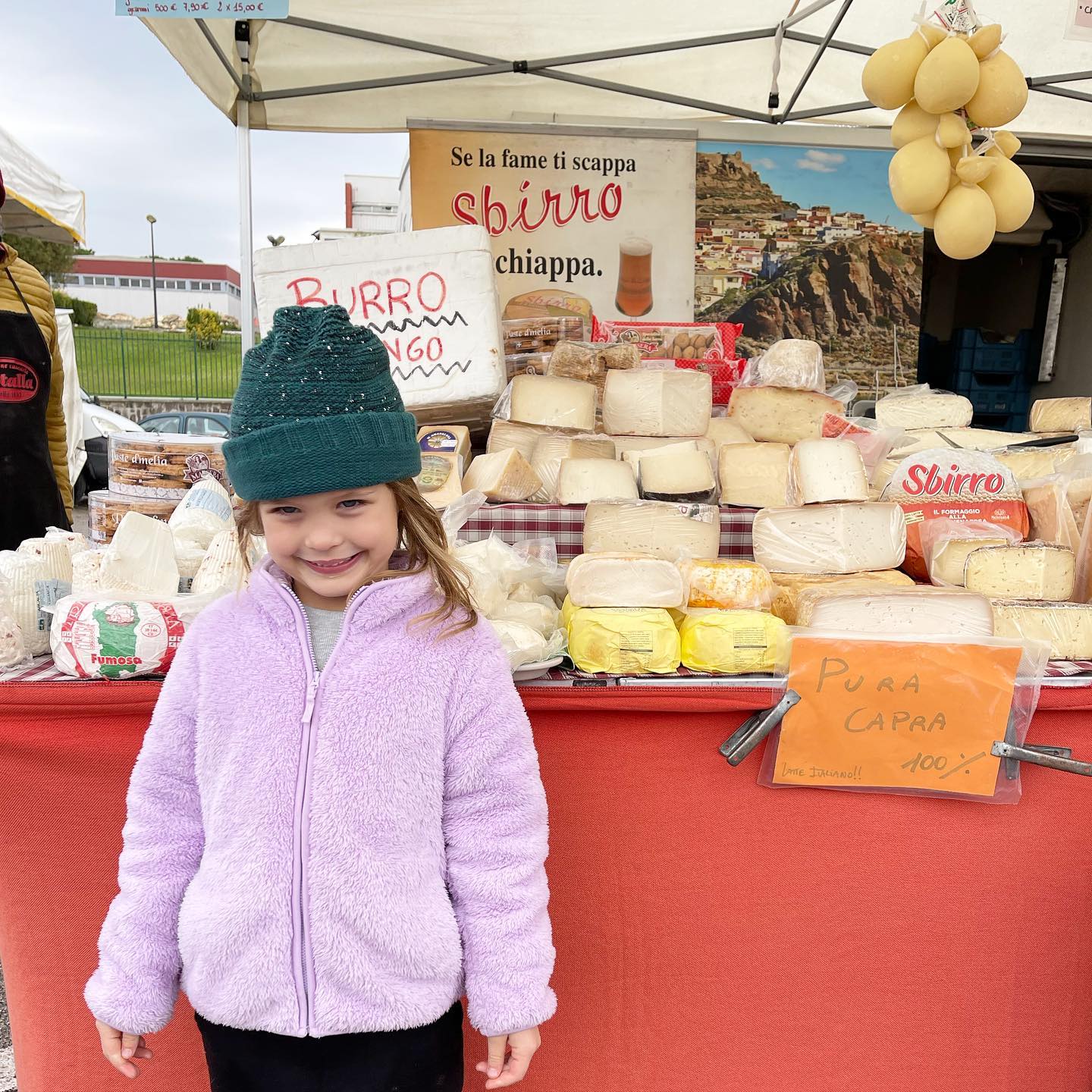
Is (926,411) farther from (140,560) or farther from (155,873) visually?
(155,873)

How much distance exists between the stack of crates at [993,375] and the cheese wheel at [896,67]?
464 centimetres

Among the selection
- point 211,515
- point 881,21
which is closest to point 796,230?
point 881,21

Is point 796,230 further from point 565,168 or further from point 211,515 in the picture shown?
point 211,515

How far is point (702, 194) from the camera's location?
4906mm


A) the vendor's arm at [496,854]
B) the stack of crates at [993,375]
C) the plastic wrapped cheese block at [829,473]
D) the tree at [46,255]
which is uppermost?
the tree at [46,255]

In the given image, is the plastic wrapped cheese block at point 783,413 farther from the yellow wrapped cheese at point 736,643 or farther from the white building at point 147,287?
the white building at point 147,287

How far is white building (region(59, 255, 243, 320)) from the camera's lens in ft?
185

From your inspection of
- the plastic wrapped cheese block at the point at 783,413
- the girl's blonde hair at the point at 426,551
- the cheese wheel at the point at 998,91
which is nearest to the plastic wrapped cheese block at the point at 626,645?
the girl's blonde hair at the point at 426,551

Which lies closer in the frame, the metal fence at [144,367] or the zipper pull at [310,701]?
the zipper pull at [310,701]

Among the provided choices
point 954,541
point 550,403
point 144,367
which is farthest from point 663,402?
point 144,367

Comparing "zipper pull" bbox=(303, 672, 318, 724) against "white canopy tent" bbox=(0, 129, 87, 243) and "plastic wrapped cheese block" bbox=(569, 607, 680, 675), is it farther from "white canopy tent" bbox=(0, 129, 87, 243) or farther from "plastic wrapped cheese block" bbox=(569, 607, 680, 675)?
"white canopy tent" bbox=(0, 129, 87, 243)

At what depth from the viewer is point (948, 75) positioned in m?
2.36

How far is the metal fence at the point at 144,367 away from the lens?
827 inches

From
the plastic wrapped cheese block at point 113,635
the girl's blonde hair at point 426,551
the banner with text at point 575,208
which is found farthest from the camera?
the banner with text at point 575,208
